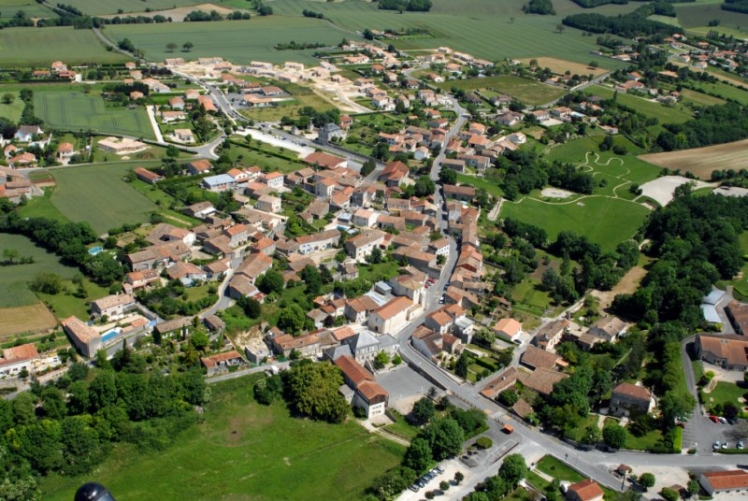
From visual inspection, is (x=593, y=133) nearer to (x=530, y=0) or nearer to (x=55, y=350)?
(x=55, y=350)

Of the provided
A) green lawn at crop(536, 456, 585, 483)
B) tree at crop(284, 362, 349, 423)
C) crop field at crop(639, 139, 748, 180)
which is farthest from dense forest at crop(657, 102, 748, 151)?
tree at crop(284, 362, 349, 423)

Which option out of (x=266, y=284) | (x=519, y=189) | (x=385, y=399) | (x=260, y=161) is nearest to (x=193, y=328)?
(x=266, y=284)

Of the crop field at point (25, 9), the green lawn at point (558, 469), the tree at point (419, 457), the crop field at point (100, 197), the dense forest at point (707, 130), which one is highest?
the crop field at point (25, 9)

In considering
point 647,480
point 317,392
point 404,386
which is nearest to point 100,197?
point 317,392

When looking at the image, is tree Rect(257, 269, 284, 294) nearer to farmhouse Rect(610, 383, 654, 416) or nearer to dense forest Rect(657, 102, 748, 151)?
farmhouse Rect(610, 383, 654, 416)

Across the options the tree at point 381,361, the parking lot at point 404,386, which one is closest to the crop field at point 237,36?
the tree at point 381,361

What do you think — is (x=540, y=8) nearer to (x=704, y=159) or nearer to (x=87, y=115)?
(x=704, y=159)

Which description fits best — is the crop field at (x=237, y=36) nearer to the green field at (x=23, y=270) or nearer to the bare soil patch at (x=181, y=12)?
the bare soil patch at (x=181, y=12)
